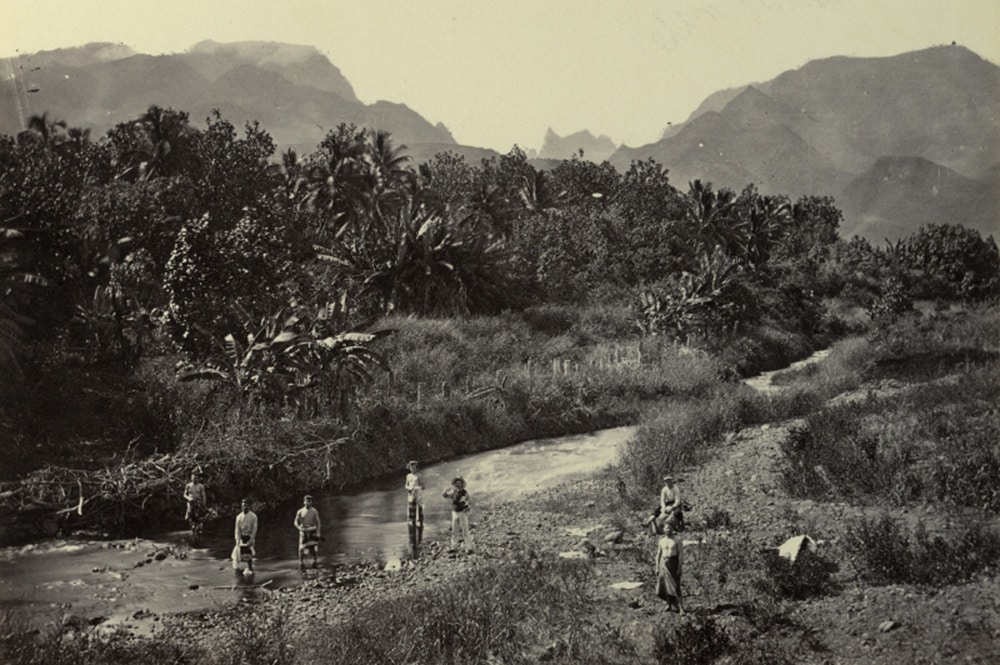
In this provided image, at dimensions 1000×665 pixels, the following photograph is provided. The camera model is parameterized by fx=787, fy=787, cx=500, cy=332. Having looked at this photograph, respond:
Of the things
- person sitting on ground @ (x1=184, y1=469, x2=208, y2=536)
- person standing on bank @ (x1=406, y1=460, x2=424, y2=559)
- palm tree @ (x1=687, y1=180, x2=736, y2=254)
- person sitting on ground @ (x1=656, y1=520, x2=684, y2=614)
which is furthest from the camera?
palm tree @ (x1=687, y1=180, x2=736, y2=254)

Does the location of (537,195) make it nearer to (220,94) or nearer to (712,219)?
(712,219)

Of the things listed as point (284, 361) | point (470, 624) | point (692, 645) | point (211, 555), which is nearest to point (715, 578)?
point (692, 645)

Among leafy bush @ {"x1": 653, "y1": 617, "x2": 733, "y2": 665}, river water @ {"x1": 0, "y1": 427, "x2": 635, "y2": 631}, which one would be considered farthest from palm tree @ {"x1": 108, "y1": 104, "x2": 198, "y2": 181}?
leafy bush @ {"x1": 653, "y1": 617, "x2": 733, "y2": 665}

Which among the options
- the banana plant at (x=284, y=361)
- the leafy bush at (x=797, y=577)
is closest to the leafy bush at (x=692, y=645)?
the leafy bush at (x=797, y=577)

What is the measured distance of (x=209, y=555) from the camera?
42.7 ft

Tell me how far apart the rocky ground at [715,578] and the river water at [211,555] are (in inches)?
30.6

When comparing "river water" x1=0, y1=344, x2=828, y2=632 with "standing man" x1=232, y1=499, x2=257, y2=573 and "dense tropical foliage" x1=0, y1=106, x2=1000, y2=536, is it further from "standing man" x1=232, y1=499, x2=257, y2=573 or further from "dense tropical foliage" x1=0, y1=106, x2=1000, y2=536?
"dense tropical foliage" x1=0, y1=106, x2=1000, y2=536

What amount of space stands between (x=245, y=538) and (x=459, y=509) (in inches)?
129

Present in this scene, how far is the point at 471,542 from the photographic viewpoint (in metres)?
12.2

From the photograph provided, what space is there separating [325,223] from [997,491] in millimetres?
32600

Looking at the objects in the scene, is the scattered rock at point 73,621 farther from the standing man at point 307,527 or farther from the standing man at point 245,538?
the standing man at point 307,527

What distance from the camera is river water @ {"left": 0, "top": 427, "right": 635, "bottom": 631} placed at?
1068 centimetres

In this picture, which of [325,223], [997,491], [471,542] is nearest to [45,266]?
[471,542]

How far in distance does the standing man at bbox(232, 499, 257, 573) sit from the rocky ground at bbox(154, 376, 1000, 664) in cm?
106
